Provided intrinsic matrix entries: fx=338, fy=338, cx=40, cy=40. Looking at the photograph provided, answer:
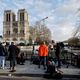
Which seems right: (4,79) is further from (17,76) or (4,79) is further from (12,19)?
(12,19)

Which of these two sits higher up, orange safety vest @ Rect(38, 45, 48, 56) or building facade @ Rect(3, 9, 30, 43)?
building facade @ Rect(3, 9, 30, 43)

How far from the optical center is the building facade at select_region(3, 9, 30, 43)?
172m

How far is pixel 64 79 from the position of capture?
17516mm

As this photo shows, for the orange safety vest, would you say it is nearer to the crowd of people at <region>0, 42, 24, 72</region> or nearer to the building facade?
the crowd of people at <region>0, 42, 24, 72</region>

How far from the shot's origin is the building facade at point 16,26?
6752 inches

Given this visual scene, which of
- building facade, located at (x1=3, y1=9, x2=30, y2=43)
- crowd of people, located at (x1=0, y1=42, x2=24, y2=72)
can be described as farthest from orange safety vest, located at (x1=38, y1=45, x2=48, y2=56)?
building facade, located at (x1=3, y1=9, x2=30, y2=43)

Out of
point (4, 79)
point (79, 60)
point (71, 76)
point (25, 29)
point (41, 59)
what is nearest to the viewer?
point (4, 79)

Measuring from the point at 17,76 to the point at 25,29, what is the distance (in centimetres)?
15504

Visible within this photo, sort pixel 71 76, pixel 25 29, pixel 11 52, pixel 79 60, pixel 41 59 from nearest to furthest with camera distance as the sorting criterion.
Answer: pixel 71 76
pixel 11 52
pixel 41 59
pixel 79 60
pixel 25 29

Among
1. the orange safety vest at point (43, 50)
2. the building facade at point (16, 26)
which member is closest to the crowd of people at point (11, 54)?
the orange safety vest at point (43, 50)

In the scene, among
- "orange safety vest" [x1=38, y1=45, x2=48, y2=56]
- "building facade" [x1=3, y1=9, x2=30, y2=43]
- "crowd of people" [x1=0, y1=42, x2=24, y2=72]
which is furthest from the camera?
"building facade" [x1=3, y1=9, x2=30, y2=43]

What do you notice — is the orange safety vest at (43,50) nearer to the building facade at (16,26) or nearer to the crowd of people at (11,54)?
the crowd of people at (11,54)

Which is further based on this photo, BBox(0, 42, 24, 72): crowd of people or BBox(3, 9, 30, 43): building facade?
BBox(3, 9, 30, 43): building facade

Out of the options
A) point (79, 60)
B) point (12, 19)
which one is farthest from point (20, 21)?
point (79, 60)
